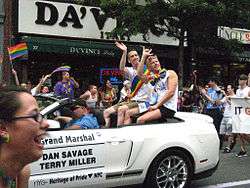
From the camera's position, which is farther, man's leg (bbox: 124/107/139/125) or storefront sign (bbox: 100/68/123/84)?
storefront sign (bbox: 100/68/123/84)

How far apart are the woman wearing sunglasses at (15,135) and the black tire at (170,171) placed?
175 inches

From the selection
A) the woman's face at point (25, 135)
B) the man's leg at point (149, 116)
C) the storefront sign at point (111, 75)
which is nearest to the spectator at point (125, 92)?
the man's leg at point (149, 116)

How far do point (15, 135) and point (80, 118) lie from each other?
14.2 ft

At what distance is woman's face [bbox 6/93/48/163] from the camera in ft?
6.54

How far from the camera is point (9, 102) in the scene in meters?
2.01

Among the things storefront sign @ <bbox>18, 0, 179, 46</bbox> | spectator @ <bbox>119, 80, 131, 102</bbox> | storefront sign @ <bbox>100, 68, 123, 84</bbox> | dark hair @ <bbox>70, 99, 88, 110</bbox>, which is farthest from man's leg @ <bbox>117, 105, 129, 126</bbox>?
storefront sign @ <bbox>100, 68, 123, 84</bbox>

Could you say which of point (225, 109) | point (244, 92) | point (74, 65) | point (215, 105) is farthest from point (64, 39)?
point (244, 92)

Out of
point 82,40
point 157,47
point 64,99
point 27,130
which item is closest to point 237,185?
point 64,99

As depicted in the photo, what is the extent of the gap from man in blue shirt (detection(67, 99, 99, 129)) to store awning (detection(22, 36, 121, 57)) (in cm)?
1135

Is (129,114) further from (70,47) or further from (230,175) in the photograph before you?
(70,47)

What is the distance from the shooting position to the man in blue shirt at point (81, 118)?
616 centimetres

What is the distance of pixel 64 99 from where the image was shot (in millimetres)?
6340

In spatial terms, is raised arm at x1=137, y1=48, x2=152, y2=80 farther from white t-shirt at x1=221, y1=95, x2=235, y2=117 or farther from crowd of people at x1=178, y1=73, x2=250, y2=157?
white t-shirt at x1=221, y1=95, x2=235, y2=117

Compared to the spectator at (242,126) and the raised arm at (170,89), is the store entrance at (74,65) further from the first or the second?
the raised arm at (170,89)
